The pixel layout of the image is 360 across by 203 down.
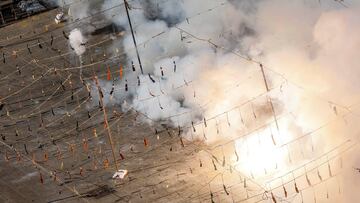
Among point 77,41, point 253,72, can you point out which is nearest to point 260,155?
point 253,72

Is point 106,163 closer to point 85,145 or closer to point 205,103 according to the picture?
point 85,145

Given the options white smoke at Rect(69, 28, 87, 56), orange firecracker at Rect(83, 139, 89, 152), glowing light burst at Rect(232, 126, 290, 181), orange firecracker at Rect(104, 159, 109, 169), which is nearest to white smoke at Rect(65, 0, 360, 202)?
glowing light burst at Rect(232, 126, 290, 181)

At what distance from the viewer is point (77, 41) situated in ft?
162

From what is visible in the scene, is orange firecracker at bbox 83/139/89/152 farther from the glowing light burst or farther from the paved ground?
the glowing light burst

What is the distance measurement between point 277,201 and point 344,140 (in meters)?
4.42

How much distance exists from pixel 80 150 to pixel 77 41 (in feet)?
40.4

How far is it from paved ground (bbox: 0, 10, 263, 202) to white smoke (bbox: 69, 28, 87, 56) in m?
0.46

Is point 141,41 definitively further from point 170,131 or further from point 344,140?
point 344,140

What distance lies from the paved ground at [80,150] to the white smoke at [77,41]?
18.2 inches

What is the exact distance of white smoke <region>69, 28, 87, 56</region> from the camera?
4878 cm

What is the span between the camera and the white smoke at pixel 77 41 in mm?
48781

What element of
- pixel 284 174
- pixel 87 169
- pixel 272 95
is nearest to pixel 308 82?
pixel 272 95

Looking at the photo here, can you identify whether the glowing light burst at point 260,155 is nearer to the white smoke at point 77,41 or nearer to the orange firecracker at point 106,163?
the orange firecracker at point 106,163

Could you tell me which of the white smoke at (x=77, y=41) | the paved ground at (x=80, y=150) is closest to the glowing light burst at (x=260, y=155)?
the paved ground at (x=80, y=150)
